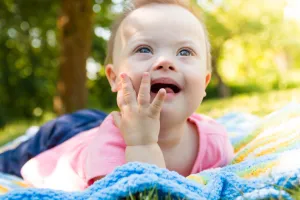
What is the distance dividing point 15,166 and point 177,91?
1.43 meters

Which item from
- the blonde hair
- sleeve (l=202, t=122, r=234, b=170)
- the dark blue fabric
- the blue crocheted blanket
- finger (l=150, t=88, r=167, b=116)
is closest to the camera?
the blue crocheted blanket

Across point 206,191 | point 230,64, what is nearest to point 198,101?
point 206,191

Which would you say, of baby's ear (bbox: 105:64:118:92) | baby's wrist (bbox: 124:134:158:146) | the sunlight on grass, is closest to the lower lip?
baby's wrist (bbox: 124:134:158:146)

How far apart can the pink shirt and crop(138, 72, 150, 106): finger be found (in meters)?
0.25

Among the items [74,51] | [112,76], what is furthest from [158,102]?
[74,51]

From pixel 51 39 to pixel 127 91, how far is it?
39.1 ft

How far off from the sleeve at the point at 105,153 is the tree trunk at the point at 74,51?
4.87m

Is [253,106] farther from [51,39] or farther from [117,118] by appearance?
[51,39]

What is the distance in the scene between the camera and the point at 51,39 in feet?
42.7

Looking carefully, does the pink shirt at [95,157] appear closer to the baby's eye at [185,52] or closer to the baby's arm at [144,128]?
the baby's arm at [144,128]

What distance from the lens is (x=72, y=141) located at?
2443mm

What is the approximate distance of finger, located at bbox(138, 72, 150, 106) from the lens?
155cm

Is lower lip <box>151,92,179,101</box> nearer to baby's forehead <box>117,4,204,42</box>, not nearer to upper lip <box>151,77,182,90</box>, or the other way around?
upper lip <box>151,77,182,90</box>

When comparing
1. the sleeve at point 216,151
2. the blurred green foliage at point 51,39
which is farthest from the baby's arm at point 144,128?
the blurred green foliage at point 51,39
